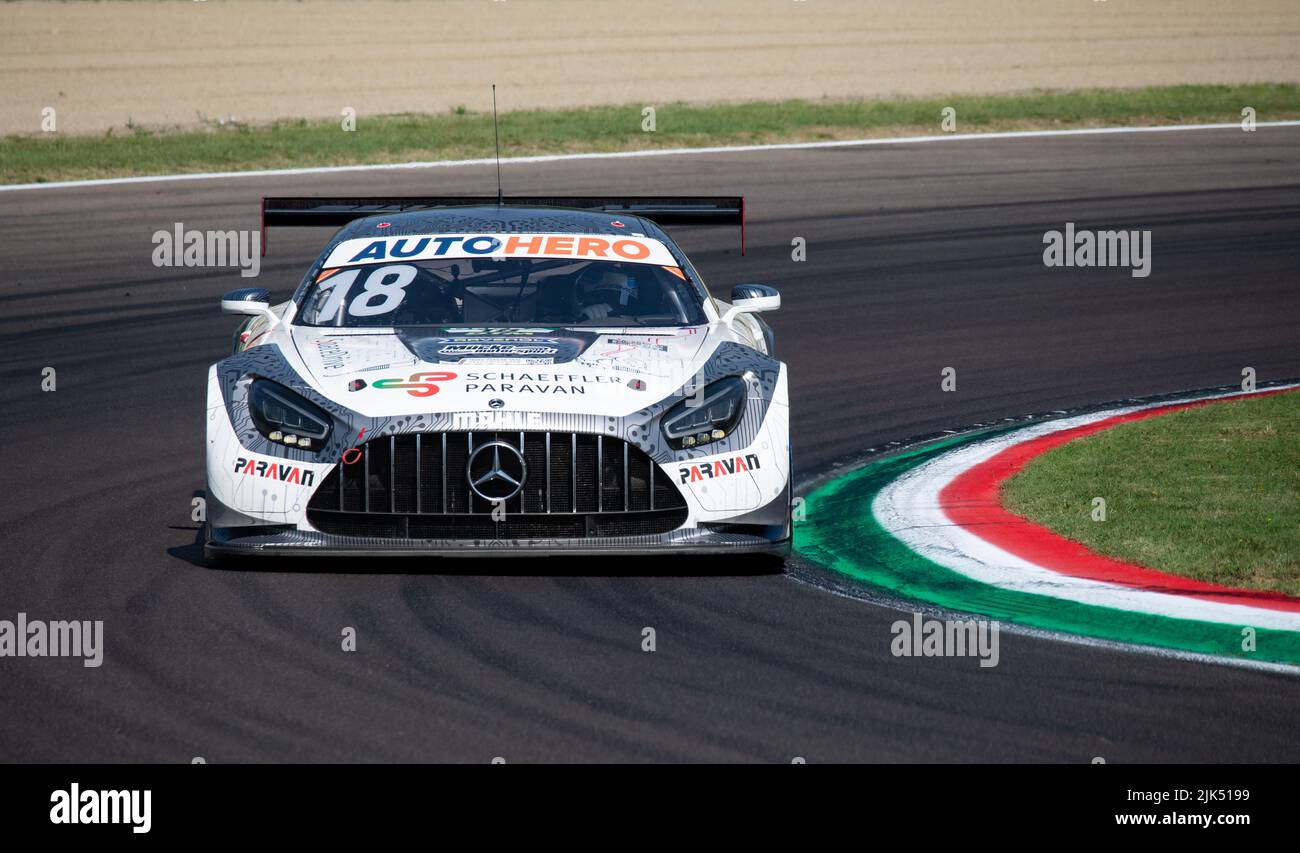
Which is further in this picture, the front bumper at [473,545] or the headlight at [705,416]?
the headlight at [705,416]

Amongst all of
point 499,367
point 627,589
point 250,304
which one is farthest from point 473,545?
point 250,304

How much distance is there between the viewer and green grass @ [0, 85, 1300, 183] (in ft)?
70.8

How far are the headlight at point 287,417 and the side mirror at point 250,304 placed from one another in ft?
3.41

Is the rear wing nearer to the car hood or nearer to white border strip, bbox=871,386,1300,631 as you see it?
the car hood

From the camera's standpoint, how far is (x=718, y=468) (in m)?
6.60

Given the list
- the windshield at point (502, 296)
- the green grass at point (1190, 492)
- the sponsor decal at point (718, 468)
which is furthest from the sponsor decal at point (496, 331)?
the green grass at point (1190, 492)

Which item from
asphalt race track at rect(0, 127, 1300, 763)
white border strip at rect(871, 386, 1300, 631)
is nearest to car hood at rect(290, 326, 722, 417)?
asphalt race track at rect(0, 127, 1300, 763)

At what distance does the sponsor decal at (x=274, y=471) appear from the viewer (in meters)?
6.48

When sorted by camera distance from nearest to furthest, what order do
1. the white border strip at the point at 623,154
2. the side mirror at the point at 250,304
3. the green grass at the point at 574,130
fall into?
the side mirror at the point at 250,304 < the white border strip at the point at 623,154 < the green grass at the point at 574,130

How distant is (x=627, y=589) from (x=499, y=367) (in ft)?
3.19

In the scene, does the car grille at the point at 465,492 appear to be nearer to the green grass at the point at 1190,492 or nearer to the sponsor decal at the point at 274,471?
the sponsor decal at the point at 274,471

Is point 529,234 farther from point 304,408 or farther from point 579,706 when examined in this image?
point 579,706

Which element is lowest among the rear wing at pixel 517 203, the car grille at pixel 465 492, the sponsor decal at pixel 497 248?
the car grille at pixel 465 492

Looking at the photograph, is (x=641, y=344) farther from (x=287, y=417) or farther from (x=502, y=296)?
(x=287, y=417)
